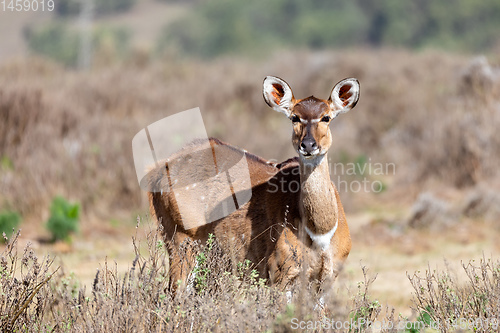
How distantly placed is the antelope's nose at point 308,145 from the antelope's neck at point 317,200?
0.81 feet

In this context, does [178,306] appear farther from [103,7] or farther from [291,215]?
[103,7]

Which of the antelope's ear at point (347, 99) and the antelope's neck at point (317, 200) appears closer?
the antelope's neck at point (317, 200)

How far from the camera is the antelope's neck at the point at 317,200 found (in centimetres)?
521

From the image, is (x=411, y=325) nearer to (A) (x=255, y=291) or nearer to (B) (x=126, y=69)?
(A) (x=255, y=291)

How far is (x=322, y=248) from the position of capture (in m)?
5.19

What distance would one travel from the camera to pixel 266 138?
1582 cm

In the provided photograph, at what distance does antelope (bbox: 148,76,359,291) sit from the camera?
16.9 ft

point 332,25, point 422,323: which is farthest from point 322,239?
point 332,25

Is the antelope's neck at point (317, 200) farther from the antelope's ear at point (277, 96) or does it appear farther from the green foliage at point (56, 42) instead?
the green foliage at point (56, 42)

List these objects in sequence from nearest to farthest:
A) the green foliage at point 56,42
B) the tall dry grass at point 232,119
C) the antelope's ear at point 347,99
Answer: the antelope's ear at point 347,99
the tall dry grass at point 232,119
the green foliage at point 56,42

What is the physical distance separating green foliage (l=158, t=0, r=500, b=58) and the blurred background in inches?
1395

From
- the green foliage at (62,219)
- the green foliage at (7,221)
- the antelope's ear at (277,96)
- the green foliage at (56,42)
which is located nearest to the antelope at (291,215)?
the antelope's ear at (277,96)

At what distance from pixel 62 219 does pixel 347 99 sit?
712cm

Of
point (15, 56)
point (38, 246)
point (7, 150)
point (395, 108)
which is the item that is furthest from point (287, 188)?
point (15, 56)
